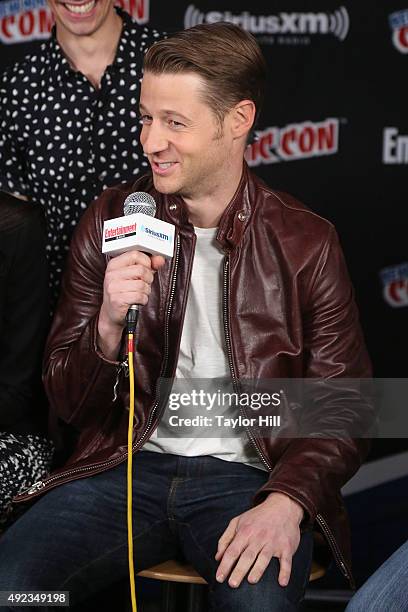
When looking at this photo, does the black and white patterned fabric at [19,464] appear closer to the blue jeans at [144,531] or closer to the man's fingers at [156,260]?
the blue jeans at [144,531]

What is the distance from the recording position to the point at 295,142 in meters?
3.74

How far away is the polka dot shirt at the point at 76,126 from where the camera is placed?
9.20 feet

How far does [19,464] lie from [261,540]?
0.62m

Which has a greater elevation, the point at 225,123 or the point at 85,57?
the point at 85,57

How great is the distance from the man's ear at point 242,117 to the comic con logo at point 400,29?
158 centimetres

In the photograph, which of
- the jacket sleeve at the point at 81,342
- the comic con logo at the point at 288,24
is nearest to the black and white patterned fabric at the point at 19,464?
the jacket sleeve at the point at 81,342

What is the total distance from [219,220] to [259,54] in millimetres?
340

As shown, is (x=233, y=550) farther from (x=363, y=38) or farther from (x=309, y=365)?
(x=363, y=38)

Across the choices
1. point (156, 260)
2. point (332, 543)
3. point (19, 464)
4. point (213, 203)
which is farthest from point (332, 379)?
point (19, 464)

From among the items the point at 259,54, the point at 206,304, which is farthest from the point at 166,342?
the point at 259,54

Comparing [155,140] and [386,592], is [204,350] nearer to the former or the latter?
[155,140]

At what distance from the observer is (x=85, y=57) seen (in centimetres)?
281

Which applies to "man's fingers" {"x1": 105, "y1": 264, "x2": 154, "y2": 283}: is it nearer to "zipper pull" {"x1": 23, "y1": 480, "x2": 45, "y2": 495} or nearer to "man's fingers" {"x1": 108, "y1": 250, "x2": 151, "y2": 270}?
"man's fingers" {"x1": 108, "y1": 250, "x2": 151, "y2": 270}

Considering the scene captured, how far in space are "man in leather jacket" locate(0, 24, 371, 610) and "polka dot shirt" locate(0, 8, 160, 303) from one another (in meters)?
0.44
